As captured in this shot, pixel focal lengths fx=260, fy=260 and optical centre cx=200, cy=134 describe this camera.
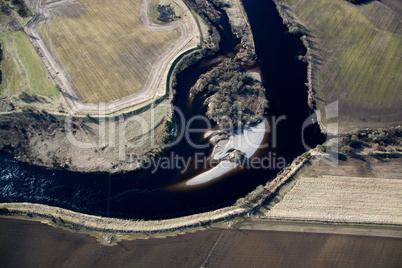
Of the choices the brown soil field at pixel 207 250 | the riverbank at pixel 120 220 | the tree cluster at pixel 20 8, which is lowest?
the brown soil field at pixel 207 250

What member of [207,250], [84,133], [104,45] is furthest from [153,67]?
[207,250]

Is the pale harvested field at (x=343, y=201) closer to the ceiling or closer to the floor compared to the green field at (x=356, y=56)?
closer to the floor

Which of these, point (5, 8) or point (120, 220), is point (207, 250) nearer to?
point (120, 220)

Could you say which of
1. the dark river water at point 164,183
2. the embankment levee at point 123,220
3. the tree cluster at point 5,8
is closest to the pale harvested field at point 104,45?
the tree cluster at point 5,8

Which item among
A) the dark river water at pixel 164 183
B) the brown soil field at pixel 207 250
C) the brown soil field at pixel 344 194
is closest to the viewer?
the brown soil field at pixel 207 250

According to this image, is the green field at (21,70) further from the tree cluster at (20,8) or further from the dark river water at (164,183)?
the dark river water at (164,183)

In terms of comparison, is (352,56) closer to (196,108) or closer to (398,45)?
(398,45)

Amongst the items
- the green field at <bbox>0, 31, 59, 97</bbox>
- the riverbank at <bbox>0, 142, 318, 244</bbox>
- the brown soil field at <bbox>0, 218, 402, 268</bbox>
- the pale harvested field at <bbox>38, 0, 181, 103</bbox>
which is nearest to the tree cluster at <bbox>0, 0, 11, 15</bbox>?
the green field at <bbox>0, 31, 59, 97</bbox>
